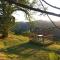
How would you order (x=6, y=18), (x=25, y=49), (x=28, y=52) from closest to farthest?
(x=28, y=52), (x=25, y=49), (x=6, y=18)

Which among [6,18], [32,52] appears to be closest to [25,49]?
[32,52]

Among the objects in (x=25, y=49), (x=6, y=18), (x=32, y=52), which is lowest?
(x=25, y=49)

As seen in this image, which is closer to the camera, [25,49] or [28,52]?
[28,52]

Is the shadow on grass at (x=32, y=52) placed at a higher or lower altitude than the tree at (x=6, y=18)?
lower

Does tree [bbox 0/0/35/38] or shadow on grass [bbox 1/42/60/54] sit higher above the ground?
tree [bbox 0/0/35/38]

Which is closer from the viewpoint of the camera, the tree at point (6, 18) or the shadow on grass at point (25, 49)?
the shadow on grass at point (25, 49)

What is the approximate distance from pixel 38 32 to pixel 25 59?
1753 centimetres

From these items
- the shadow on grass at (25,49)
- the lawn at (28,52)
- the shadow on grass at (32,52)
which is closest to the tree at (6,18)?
the lawn at (28,52)

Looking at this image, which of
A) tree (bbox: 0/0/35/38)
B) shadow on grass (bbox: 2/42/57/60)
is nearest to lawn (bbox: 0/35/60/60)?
shadow on grass (bbox: 2/42/57/60)

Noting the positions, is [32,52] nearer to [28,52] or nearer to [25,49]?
[28,52]

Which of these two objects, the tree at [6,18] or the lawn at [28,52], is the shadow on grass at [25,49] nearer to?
the lawn at [28,52]

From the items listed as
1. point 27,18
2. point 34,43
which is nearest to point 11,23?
point 27,18

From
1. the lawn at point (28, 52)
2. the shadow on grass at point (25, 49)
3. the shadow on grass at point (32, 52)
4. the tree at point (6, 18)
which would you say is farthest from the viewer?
the tree at point (6, 18)

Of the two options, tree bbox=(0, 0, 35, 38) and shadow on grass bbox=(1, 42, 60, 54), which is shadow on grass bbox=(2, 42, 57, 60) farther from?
tree bbox=(0, 0, 35, 38)
